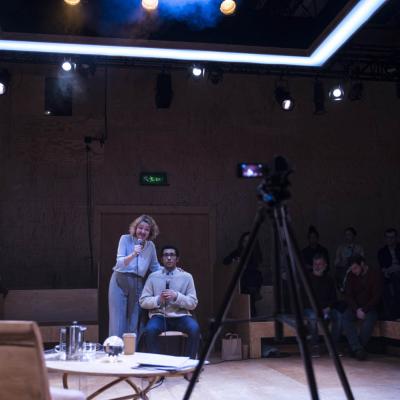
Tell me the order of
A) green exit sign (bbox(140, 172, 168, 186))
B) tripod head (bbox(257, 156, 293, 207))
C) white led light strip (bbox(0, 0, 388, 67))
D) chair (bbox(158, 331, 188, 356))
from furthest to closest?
green exit sign (bbox(140, 172, 168, 186))
chair (bbox(158, 331, 188, 356))
white led light strip (bbox(0, 0, 388, 67))
tripod head (bbox(257, 156, 293, 207))

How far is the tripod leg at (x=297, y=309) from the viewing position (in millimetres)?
1567

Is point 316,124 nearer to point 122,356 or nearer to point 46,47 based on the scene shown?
point 46,47

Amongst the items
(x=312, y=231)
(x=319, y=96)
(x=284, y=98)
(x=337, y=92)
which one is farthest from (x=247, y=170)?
(x=337, y=92)

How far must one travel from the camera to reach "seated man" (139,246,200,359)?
15.1ft

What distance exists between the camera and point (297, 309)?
167cm

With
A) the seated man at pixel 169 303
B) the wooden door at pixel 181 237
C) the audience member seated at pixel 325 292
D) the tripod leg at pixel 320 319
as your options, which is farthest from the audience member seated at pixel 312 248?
the tripod leg at pixel 320 319

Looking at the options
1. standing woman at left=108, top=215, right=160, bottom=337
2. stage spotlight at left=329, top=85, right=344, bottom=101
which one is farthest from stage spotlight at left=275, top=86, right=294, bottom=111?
standing woman at left=108, top=215, right=160, bottom=337

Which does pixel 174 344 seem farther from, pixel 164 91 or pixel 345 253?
pixel 164 91

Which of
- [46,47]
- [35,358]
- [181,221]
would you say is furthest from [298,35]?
[181,221]

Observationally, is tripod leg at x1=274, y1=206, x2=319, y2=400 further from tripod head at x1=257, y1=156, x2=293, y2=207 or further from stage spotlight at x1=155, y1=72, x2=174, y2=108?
stage spotlight at x1=155, y1=72, x2=174, y2=108

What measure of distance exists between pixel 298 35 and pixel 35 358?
9.19 feet

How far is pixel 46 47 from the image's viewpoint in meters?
3.65

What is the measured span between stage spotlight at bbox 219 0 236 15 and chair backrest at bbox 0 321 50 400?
2491 mm

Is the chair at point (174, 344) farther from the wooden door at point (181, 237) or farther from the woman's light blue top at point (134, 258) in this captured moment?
the wooden door at point (181, 237)
